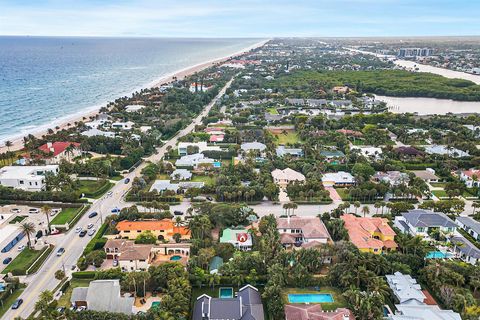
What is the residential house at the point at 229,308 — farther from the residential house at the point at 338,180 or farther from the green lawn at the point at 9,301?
the residential house at the point at 338,180

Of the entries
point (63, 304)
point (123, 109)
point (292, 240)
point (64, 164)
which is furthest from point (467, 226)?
point (123, 109)

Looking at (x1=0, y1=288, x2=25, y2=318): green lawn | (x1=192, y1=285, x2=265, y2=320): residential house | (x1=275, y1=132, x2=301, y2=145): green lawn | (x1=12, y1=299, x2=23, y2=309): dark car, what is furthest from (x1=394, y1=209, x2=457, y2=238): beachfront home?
(x1=0, y1=288, x2=25, y2=318): green lawn

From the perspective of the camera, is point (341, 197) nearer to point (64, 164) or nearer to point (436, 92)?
point (64, 164)

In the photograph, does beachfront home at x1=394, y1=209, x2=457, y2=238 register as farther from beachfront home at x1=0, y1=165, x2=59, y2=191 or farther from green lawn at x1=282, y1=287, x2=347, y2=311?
beachfront home at x1=0, y1=165, x2=59, y2=191

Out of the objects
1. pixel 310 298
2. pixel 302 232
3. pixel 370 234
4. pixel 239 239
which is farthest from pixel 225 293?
pixel 370 234

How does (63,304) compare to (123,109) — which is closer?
(63,304)
